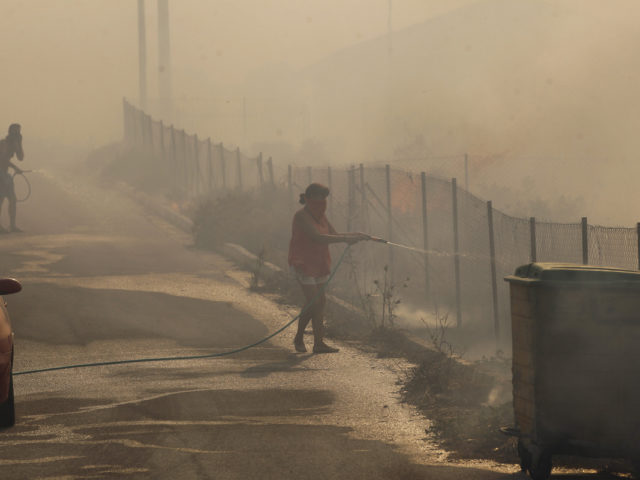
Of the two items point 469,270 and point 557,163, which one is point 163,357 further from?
point 557,163

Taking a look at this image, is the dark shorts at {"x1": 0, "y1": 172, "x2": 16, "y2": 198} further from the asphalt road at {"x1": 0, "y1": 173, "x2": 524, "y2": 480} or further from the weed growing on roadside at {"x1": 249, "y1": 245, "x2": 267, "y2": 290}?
the weed growing on roadside at {"x1": 249, "y1": 245, "x2": 267, "y2": 290}

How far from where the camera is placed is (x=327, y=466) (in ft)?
21.4

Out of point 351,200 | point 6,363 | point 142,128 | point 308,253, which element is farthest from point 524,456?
point 142,128

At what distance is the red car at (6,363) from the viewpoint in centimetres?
725

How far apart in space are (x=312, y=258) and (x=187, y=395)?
9.03ft

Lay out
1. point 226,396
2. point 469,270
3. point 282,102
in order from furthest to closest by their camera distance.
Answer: point 282,102 → point 469,270 → point 226,396

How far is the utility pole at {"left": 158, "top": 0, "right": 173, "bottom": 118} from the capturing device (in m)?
50.7

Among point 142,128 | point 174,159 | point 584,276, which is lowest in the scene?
point 584,276

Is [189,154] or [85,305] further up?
[189,154]

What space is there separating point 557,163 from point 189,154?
21.9 m

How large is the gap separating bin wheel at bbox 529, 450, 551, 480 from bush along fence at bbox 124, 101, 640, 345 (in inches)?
144

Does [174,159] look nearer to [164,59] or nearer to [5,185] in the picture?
[5,185]

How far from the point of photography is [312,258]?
11.1 metres

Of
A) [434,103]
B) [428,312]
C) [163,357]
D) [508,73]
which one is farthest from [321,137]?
[163,357]
